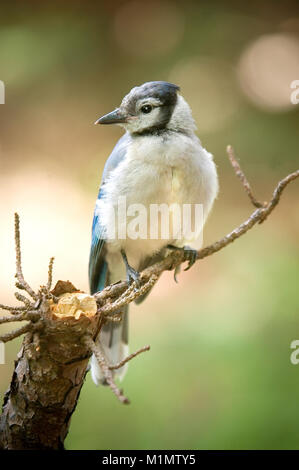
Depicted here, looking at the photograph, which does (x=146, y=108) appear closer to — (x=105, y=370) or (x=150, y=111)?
(x=150, y=111)

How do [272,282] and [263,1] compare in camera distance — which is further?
[263,1]

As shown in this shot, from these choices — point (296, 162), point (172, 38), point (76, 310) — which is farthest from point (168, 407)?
point (172, 38)

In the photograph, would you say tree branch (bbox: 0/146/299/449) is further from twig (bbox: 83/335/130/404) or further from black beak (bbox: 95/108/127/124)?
black beak (bbox: 95/108/127/124)

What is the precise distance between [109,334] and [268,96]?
228cm

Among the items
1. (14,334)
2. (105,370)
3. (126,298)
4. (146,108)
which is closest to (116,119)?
(146,108)

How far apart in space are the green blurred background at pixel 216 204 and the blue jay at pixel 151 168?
62 cm

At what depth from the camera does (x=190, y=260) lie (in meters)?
2.46

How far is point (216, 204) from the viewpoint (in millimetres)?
3965

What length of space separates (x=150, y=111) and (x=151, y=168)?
25cm

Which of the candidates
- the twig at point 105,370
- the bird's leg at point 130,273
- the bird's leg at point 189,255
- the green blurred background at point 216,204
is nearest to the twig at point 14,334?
the twig at point 105,370

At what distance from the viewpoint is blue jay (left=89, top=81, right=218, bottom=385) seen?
2244mm

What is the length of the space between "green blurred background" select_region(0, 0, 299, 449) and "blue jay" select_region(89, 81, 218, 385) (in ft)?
2.03

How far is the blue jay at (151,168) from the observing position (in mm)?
2244

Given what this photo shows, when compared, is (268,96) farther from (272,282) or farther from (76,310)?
(76,310)
